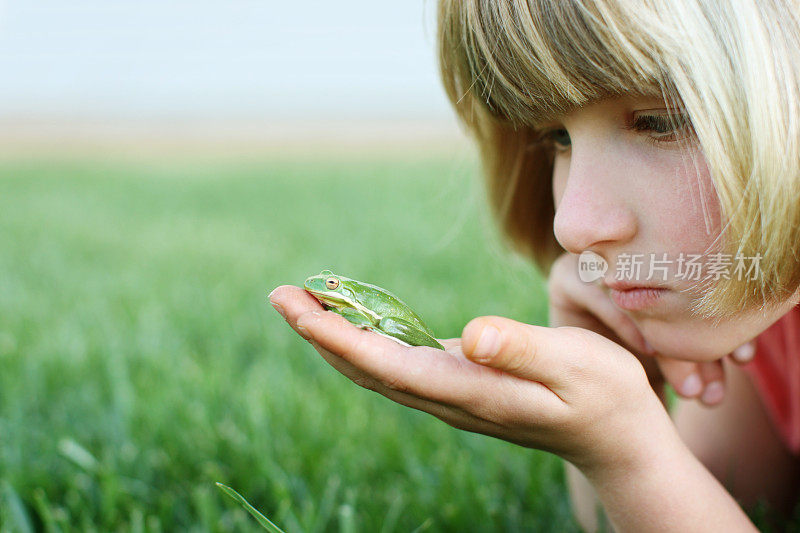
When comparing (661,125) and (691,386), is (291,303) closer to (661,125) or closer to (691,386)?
(661,125)

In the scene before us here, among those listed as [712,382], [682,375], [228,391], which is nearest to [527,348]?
[682,375]

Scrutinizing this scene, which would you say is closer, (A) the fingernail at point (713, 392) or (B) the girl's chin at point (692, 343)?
(B) the girl's chin at point (692, 343)

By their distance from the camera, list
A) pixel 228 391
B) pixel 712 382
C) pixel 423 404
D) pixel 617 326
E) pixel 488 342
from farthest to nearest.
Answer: pixel 228 391 → pixel 712 382 → pixel 617 326 → pixel 423 404 → pixel 488 342

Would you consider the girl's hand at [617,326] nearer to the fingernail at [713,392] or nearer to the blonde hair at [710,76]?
the fingernail at [713,392]

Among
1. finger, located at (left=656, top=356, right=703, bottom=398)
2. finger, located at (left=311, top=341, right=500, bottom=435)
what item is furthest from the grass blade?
finger, located at (left=656, top=356, right=703, bottom=398)

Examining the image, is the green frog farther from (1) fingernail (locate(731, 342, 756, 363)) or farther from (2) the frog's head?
(1) fingernail (locate(731, 342, 756, 363))

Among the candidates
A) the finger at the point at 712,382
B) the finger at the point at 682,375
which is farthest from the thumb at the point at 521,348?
the finger at the point at 712,382

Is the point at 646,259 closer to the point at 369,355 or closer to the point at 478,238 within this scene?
the point at 369,355
